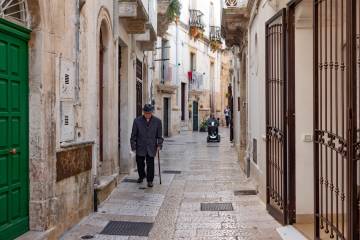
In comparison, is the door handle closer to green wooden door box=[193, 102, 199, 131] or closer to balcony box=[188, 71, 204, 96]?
balcony box=[188, 71, 204, 96]

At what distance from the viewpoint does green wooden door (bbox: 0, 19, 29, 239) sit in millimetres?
5727

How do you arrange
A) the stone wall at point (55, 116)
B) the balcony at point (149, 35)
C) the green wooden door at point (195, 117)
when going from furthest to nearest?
1. the green wooden door at point (195, 117)
2. the balcony at point (149, 35)
3. the stone wall at point (55, 116)

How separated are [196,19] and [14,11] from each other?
3320 cm

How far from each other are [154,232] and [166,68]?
25207mm

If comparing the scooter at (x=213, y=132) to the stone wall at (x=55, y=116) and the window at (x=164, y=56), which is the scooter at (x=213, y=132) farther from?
the stone wall at (x=55, y=116)

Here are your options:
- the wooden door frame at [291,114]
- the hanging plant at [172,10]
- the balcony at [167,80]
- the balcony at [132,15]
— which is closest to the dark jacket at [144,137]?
the balcony at [132,15]

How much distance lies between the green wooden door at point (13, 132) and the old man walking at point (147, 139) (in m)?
5.08

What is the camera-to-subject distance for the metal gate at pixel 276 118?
25.0 ft

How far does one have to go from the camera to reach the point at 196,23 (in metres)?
38.6

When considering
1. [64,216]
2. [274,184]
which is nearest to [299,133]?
[274,184]

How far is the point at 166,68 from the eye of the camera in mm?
32219

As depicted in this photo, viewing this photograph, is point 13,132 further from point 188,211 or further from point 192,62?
point 192,62

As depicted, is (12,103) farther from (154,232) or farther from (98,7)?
(98,7)

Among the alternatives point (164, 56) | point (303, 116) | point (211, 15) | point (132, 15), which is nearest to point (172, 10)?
point (164, 56)
